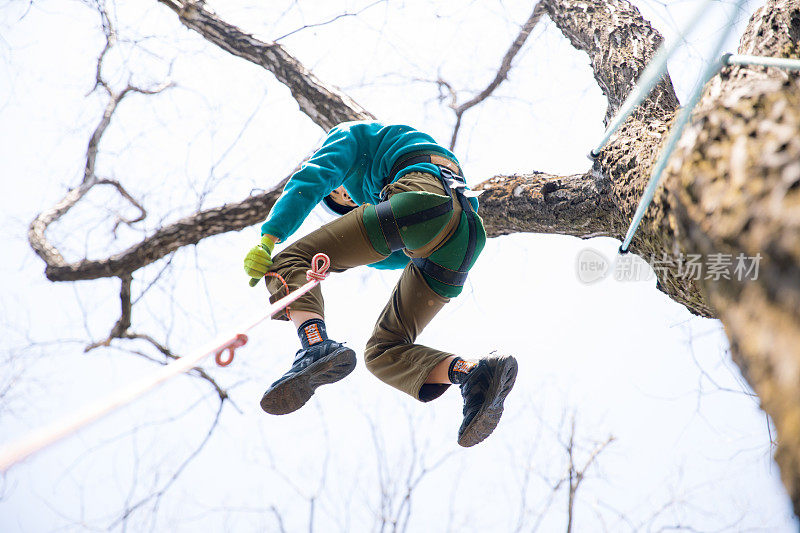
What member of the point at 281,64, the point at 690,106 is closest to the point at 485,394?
the point at 690,106

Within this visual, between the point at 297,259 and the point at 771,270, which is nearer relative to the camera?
the point at 771,270

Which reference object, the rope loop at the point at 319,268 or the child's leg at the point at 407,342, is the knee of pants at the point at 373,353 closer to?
the child's leg at the point at 407,342

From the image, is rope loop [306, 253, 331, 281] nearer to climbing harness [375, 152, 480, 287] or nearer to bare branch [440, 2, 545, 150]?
climbing harness [375, 152, 480, 287]

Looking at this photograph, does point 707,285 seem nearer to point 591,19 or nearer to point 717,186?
point 717,186

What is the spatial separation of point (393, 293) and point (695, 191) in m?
1.64

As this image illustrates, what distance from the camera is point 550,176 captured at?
253 centimetres

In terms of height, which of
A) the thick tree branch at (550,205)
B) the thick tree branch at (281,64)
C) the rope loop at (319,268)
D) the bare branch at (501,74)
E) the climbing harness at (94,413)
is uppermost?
the bare branch at (501,74)

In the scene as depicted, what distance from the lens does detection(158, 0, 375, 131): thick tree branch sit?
124 inches

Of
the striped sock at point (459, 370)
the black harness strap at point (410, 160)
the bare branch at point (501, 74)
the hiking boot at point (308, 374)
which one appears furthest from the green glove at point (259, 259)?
the bare branch at point (501, 74)

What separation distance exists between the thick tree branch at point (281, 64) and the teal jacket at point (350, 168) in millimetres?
890

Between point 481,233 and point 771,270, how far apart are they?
5.14ft

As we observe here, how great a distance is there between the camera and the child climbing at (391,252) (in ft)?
6.03

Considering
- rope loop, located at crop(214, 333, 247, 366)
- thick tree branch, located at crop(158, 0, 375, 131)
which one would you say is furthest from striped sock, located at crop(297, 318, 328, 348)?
thick tree branch, located at crop(158, 0, 375, 131)

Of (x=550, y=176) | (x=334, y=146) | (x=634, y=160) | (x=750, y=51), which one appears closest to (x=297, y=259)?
(x=334, y=146)
